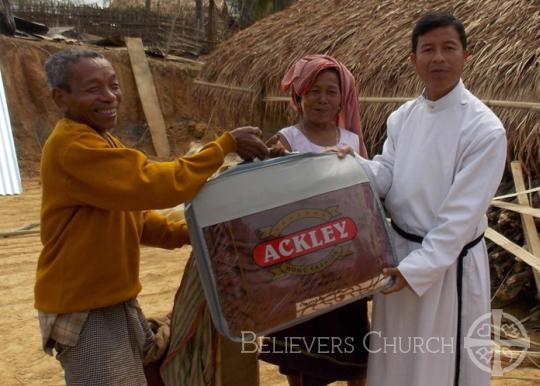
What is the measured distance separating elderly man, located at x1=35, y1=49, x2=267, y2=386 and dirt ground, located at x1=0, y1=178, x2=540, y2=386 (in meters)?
1.73

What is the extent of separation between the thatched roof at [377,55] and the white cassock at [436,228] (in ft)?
7.52

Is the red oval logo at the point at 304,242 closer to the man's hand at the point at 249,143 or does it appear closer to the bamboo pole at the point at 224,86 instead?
the man's hand at the point at 249,143

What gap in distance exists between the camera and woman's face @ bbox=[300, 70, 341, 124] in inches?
89.7

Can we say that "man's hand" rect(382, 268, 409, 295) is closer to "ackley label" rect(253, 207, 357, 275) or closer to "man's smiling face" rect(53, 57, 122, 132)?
"ackley label" rect(253, 207, 357, 275)

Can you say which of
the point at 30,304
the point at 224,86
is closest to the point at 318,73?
the point at 30,304

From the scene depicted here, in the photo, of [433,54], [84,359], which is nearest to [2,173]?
[84,359]

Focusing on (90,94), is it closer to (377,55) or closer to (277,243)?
(277,243)

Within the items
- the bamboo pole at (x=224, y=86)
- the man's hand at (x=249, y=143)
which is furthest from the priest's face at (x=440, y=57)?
the bamboo pole at (x=224, y=86)

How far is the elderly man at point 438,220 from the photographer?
1854 millimetres

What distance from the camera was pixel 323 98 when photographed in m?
2.30

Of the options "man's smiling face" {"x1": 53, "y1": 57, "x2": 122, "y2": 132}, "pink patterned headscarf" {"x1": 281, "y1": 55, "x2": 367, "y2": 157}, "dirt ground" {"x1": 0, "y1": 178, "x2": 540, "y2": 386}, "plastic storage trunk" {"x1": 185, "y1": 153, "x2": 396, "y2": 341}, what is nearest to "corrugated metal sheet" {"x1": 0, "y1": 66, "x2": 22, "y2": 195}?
"dirt ground" {"x1": 0, "y1": 178, "x2": 540, "y2": 386}

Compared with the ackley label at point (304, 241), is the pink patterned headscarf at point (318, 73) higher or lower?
higher

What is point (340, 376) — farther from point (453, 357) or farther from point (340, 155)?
point (340, 155)

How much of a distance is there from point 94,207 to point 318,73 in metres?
1.07
